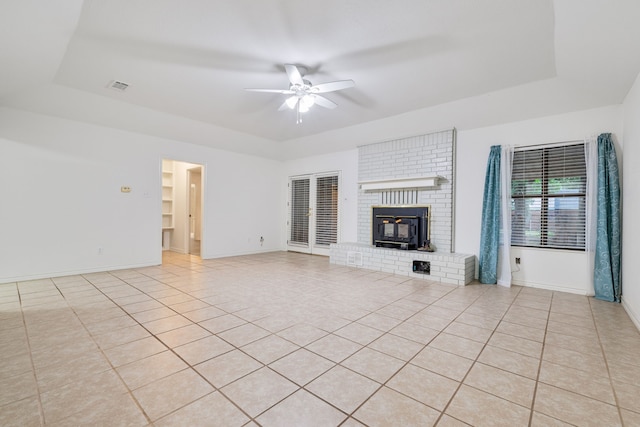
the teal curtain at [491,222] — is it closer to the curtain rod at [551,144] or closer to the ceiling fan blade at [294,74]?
the curtain rod at [551,144]

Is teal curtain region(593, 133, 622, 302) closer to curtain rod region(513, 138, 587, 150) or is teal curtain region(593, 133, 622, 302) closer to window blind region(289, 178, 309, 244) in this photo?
curtain rod region(513, 138, 587, 150)

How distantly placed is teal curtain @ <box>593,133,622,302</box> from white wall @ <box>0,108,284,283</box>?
6791 mm

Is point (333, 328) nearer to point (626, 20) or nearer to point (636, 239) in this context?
point (636, 239)

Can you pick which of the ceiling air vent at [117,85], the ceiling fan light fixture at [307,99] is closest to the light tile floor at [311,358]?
the ceiling fan light fixture at [307,99]

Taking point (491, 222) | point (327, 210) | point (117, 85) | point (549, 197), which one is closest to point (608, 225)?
point (549, 197)

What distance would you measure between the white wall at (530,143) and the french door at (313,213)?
2867 millimetres

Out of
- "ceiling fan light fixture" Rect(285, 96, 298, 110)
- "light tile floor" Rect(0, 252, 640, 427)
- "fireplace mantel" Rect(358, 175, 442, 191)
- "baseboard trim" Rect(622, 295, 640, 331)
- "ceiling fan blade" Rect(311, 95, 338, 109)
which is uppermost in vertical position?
"ceiling fan blade" Rect(311, 95, 338, 109)

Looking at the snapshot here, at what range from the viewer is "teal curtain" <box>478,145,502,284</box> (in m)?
4.53

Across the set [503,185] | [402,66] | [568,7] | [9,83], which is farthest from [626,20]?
[9,83]

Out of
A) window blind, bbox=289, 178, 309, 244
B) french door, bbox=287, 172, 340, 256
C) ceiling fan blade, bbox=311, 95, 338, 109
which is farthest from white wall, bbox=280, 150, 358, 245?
ceiling fan blade, bbox=311, 95, 338, 109

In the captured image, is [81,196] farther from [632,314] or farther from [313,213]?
[632,314]

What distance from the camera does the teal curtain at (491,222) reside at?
4.53 m

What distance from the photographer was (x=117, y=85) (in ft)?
13.1

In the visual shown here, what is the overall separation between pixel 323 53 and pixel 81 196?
464 centimetres
